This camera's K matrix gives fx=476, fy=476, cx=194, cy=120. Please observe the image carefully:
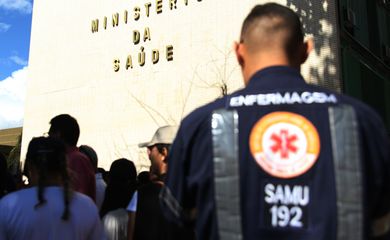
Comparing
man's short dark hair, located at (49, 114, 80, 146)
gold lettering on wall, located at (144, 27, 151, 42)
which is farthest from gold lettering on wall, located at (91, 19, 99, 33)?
man's short dark hair, located at (49, 114, 80, 146)

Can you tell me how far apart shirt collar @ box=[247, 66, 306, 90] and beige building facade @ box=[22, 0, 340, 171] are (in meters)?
7.90

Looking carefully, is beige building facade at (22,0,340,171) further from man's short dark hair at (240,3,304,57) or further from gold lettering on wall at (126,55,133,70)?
man's short dark hair at (240,3,304,57)

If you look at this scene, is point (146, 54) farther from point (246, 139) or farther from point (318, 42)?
point (246, 139)

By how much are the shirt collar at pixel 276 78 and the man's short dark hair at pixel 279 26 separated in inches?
2.7

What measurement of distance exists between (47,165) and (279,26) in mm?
1509

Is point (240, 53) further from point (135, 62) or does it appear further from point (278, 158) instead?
point (135, 62)

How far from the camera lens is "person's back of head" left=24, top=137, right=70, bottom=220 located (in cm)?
244

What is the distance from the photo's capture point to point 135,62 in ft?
38.8

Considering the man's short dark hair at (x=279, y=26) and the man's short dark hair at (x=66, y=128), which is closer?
the man's short dark hair at (x=279, y=26)

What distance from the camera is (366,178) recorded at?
1.35m

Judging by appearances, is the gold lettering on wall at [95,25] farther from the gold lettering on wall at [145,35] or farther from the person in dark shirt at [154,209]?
the person in dark shirt at [154,209]

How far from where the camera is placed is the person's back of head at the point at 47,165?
2443mm

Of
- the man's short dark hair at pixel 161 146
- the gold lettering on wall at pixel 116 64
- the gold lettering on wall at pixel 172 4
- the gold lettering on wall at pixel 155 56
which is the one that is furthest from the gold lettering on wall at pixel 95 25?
the man's short dark hair at pixel 161 146

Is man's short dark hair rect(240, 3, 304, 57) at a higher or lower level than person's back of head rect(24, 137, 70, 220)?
higher
